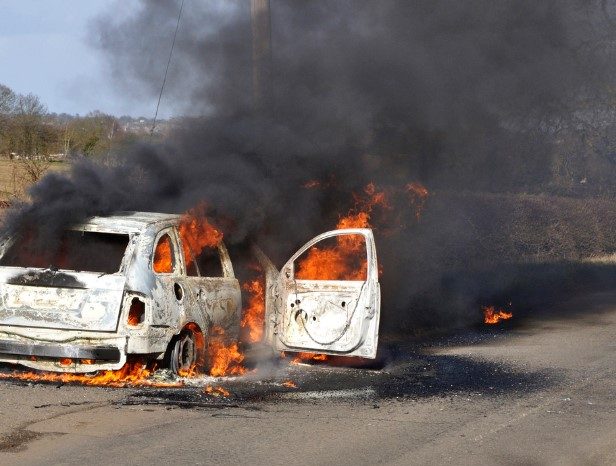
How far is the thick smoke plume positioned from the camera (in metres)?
10.2

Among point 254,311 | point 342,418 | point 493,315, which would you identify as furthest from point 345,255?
point 493,315

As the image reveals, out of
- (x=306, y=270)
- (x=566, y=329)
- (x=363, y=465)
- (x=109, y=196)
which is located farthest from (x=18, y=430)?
(x=566, y=329)

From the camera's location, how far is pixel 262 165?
1120 centimetres

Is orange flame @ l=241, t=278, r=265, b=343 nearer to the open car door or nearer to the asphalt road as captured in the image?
the open car door

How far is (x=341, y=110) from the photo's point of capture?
1325 centimetres

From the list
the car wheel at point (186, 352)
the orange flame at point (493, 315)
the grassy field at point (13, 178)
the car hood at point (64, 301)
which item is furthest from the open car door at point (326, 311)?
the grassy field at point (13, 178)

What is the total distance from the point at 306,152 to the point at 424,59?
3.58 meters

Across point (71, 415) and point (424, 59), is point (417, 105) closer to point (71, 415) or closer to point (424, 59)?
point (424, 59)

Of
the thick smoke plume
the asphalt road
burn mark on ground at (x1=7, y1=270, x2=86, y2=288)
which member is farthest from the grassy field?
the asphalt road

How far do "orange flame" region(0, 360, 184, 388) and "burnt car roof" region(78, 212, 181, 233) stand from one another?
126 cm

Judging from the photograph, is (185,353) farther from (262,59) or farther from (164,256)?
(262,59)

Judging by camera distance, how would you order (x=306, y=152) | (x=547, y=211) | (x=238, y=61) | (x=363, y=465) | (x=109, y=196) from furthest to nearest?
1. (x=547, y=211)
2. (x=238, y=61)
3. (x=306, y=152)
4. (x=109, y=196)
5. (x=363, y=465)

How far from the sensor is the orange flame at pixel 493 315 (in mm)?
14395

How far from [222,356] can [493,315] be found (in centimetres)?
691
